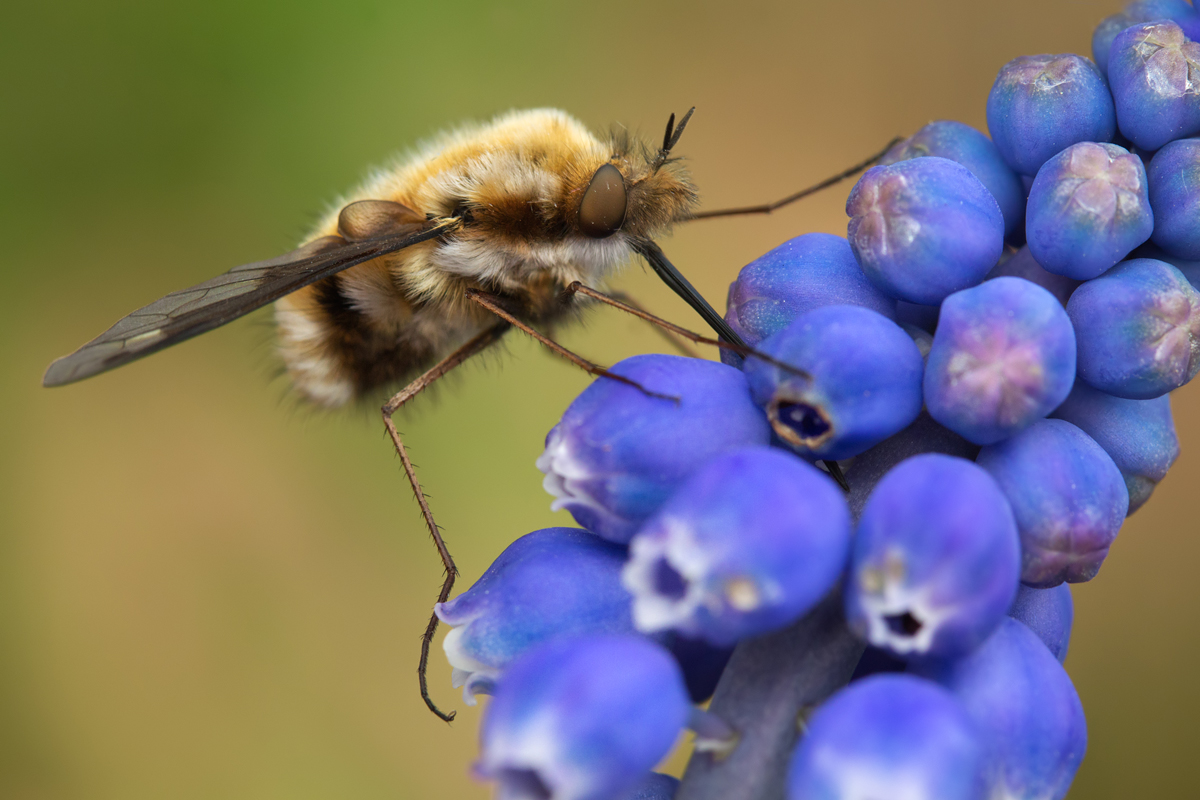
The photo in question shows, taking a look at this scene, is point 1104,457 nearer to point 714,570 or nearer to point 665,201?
point 714,570

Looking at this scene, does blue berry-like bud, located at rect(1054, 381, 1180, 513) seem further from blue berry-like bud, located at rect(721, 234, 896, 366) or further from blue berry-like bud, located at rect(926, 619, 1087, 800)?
blue berry-like bud, located at rect(926, 619, 1087, 800)

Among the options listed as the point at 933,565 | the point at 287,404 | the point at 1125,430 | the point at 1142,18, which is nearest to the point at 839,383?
the point at 933,565

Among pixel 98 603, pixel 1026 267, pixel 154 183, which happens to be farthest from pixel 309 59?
pixel 1026 267

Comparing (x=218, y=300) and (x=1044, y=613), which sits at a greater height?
(x=218, y=300)

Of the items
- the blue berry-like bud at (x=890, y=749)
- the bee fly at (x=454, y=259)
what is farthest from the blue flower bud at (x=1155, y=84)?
the blue berry-like bud at (x=890, y=749)

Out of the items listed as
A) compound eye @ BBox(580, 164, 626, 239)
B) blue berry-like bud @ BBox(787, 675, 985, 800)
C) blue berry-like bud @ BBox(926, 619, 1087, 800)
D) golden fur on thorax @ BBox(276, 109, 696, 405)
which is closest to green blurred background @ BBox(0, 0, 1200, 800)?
golden fur on thorax @ BBox(276, 109, 696, 405)

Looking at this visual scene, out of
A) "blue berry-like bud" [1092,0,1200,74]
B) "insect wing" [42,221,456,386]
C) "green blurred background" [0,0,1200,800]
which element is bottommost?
"green blurred background" [0,0,1200,800]

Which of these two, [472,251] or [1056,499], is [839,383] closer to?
[1056,499]

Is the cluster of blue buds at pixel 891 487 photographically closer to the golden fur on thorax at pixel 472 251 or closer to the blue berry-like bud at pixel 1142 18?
the blue berry-like bud at pixel 1142 18
